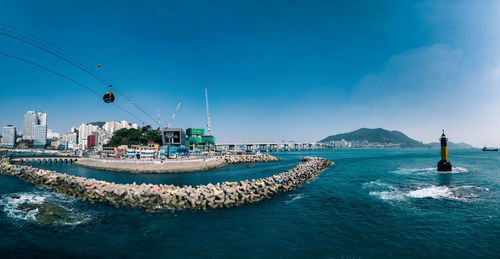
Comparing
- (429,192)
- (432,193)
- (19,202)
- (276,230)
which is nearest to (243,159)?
(429,192)

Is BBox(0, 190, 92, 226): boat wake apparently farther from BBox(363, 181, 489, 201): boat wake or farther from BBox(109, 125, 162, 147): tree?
BBox(109, 125, 162, 147): tree

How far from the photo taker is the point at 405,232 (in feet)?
43.0

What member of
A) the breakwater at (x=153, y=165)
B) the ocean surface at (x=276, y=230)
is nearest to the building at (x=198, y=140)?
the breakwater at (x=153, y=165)

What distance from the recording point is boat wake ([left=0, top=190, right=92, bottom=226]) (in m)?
15.1

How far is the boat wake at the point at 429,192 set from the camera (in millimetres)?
20891

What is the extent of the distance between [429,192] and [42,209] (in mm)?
39297

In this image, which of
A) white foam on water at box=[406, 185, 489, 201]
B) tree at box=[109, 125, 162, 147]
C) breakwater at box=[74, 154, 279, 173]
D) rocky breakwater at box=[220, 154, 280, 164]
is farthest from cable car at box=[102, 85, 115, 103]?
tree at box=[109, 125, 162, 147]

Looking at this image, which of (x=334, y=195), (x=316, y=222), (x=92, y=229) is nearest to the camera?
(x=92, y=229)

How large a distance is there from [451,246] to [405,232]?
215 cm

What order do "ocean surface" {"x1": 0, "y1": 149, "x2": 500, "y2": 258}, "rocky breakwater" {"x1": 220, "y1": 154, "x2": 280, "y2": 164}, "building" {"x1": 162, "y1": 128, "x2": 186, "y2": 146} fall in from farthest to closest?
"rocky breakwater" {"x1": 220, "y1": 154, "x2": 280, "y2": 164}, "building" {"x1": 162, "y1": 128, "x2": 186, "y2": 146}, "ocean surface" {"x1": 0, "y1": 149, "x2": 500, "y2": 258}

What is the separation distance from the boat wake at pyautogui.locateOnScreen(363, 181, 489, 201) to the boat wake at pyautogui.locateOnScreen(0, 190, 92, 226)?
94.1 feet

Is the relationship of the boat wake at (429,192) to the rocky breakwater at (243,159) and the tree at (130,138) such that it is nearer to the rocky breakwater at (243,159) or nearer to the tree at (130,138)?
the rocky breakwater at (243,159)

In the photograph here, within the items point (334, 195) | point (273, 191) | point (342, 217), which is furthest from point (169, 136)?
point (342, 217)

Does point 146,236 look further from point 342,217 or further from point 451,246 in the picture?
point 451,246
